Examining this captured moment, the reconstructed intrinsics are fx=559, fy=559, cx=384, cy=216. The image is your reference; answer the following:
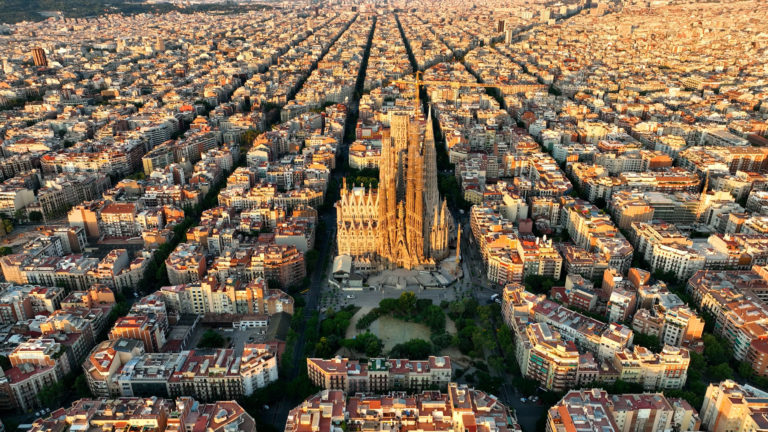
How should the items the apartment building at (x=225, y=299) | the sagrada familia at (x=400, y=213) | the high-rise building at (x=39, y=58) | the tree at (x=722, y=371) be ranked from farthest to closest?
the high-rise building at (x=39, y=58) < the sagrada familia at (x=400, y=213) < the apartment building at (x=225, y=299) < the tree at (x=722, y=371)

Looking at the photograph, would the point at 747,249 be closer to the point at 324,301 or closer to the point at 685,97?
the point at 324,301

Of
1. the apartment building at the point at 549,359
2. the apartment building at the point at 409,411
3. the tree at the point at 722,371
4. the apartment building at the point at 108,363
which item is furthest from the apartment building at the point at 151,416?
the tree at the point at 722,371

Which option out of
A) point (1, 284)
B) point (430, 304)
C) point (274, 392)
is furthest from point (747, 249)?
point (1, 284)

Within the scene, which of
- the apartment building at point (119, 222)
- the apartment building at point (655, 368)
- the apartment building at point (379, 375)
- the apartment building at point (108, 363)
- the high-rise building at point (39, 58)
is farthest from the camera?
the high-rise building at point (39, 58)

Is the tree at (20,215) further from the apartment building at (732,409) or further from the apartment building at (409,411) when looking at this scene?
the apartment building at (732,409)

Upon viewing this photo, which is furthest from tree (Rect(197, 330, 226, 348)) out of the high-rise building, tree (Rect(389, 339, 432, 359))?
the high-rise building

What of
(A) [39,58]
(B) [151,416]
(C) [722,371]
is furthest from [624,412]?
(A) [39,58]

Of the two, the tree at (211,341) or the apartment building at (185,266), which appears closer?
the tree at (211,341)

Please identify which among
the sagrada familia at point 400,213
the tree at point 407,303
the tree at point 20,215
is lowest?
the tree at point 407,303
